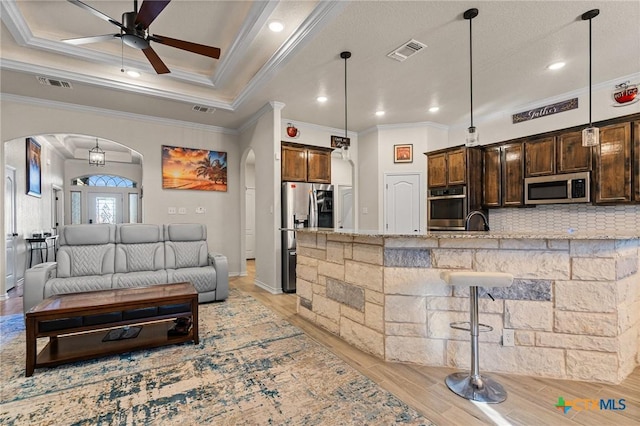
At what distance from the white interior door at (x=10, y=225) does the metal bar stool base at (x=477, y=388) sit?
5.93 metres

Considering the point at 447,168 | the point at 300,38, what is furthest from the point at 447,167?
the point at 300,38

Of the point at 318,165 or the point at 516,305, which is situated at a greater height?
the point at 318,165

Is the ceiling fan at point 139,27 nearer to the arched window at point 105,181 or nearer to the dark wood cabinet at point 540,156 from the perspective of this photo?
the dark wood cabinet at point 540,156

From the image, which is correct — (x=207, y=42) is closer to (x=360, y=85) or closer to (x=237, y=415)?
(x=360, y=85)

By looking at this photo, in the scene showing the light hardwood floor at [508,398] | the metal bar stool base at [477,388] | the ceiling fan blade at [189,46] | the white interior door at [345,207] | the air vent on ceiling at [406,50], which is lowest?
the light hardwood floor at [508,398]

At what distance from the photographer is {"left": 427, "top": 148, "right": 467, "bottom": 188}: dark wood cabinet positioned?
499 cm

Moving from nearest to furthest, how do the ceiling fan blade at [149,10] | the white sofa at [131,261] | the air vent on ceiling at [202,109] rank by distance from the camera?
the ceiling fan blade at [149,10] < the white sofa at [131,261] < the air vent on ceiling at [202,109]

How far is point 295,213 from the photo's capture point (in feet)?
15.7

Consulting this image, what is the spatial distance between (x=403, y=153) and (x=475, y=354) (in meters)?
4.40

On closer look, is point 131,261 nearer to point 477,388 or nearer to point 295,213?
point 295,213

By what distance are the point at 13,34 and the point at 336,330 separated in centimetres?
442

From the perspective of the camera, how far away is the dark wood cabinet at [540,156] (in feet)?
13.7

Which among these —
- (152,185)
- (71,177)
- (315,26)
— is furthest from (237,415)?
(71,177)

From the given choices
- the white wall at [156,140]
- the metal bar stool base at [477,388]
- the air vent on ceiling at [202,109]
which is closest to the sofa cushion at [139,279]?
the white wall at [156,140]
